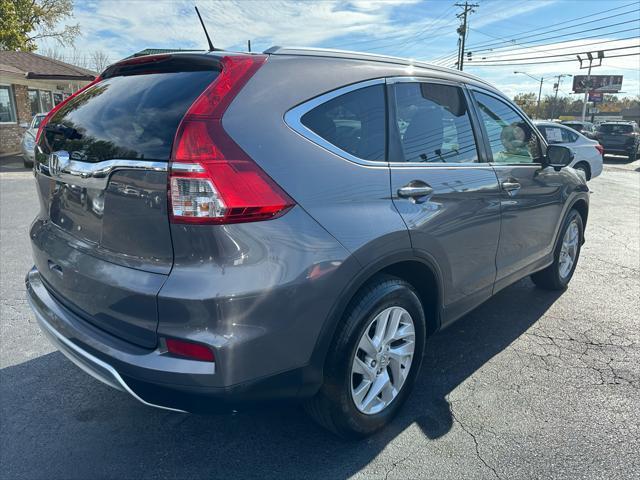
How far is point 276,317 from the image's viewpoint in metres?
1.94

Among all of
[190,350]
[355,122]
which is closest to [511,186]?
[355,122]

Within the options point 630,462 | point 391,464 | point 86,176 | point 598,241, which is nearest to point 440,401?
point 391,464

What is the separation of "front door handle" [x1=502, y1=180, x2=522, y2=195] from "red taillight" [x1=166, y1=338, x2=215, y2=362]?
2301 millimetres

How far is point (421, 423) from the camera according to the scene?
2748 mm

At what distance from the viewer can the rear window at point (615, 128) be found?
22.6 meters

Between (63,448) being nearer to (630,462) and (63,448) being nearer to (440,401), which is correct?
(440,401)

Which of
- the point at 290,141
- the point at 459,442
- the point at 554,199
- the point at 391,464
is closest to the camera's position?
the point at 290,141

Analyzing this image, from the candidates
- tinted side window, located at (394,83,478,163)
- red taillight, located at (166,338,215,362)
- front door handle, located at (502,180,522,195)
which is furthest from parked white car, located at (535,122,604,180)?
red taillight, located at (166,338,215,362)

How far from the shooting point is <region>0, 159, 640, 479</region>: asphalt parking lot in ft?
7.85

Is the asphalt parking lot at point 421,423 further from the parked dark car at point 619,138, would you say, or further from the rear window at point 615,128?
the rear window at point 615,128

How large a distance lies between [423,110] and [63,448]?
→ 8.57 feet

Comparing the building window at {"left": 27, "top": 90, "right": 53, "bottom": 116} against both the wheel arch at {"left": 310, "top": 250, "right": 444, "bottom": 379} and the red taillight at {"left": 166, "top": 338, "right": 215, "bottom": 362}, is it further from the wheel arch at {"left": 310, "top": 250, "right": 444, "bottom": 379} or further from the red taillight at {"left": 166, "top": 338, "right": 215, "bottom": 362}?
the red taillight at {"left": 166, "top": 338, "right": 215, "bottom": 362}

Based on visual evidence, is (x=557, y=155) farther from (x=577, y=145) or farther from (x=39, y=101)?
(x=39, y=101)

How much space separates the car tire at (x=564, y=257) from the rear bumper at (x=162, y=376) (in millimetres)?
3255
